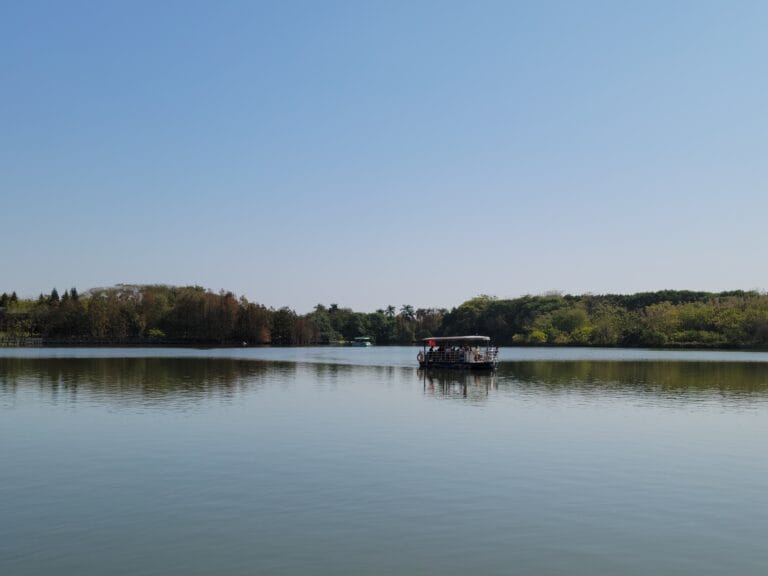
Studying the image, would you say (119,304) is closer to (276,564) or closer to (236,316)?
(236,316)

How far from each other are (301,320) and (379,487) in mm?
152387

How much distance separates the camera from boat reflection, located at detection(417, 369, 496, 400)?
4206 centimetres

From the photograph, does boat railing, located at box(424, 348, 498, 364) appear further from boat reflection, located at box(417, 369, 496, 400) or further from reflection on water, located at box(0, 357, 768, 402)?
reflection on water, located at box(0, 357, 768, 402)

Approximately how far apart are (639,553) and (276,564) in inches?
244

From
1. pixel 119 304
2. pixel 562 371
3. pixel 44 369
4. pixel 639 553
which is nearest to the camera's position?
pixel 639 553

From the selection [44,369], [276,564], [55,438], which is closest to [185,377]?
[44,369]

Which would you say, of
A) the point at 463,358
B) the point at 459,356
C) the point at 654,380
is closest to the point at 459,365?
the point at 463,358

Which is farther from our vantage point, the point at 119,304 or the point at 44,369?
the point at 119,304

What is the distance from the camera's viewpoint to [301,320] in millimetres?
168250

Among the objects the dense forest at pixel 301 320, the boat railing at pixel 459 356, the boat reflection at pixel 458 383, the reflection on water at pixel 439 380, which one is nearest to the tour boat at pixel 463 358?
the boat railing at pixel 459 356

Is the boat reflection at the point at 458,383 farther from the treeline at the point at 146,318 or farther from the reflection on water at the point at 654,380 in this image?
the treeline at the point at 146,318

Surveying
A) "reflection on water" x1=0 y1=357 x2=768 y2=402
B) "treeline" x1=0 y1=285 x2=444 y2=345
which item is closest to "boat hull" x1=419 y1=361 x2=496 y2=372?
"reflection on water" x1=0 y1=357 x2=768 y2=402

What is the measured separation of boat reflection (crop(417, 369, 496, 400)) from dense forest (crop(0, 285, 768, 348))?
77.1m

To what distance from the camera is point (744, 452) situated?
22438mm
